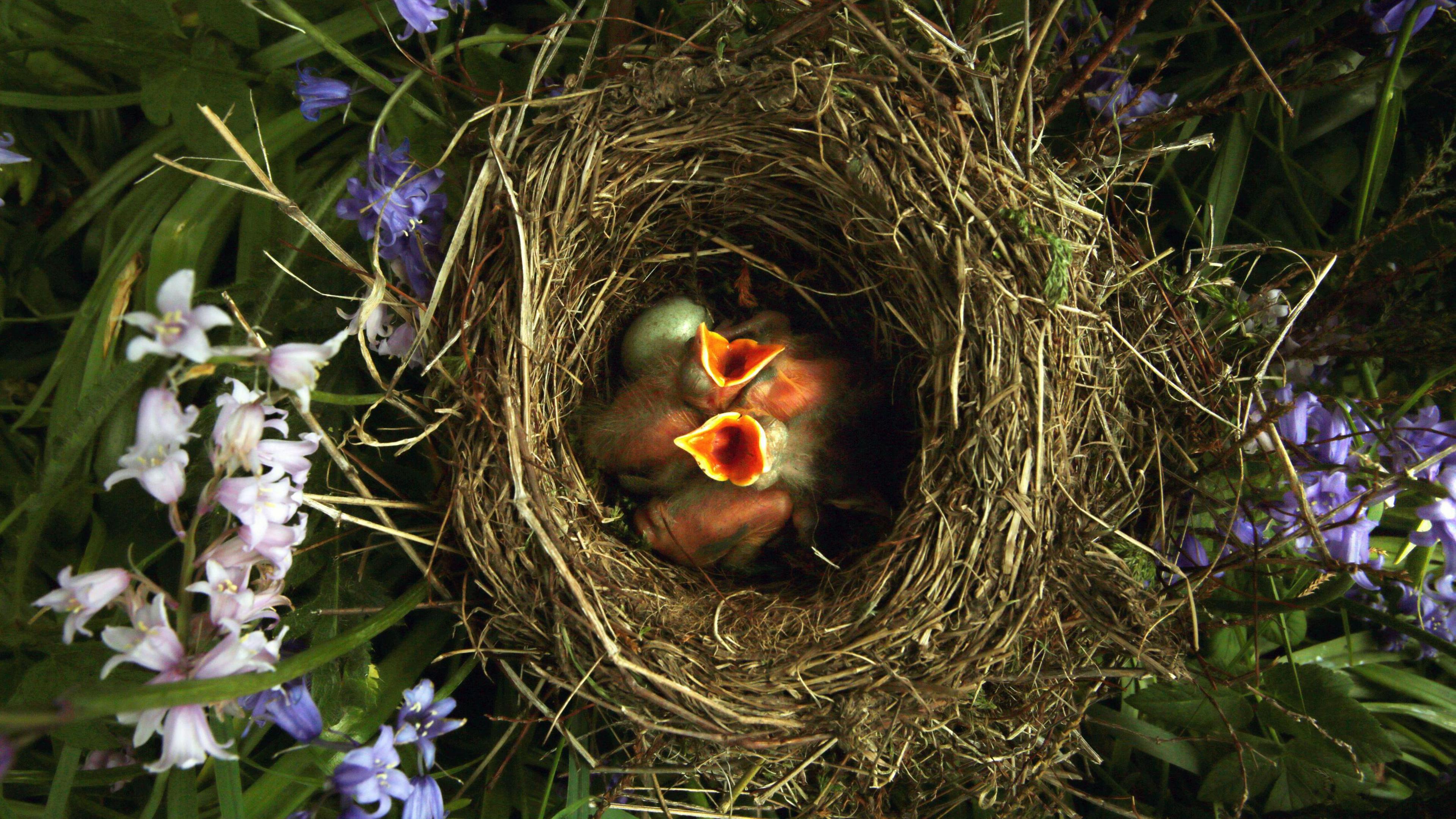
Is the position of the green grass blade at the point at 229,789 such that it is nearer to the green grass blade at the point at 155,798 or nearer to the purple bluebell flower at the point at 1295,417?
the green grass blade at the point at 155,798

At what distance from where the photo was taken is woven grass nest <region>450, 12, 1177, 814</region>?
3.46ft

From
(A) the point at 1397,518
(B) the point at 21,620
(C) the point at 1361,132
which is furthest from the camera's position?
(C) the point at 1361,132

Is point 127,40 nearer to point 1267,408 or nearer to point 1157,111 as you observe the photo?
point 1157,111

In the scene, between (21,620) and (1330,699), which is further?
(1330,699)

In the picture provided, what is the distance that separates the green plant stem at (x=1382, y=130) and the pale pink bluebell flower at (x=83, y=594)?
1.54m

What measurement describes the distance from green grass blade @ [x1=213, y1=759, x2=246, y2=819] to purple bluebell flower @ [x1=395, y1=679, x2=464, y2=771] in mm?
162

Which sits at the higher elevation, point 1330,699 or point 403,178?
point 403,178

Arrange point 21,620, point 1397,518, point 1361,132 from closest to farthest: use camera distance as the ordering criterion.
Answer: point 21,620, point 1397,518, point 1361,132

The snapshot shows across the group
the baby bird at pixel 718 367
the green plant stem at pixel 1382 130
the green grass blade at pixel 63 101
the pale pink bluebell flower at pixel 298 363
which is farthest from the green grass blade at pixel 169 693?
the green plant stem at pixel 1382 130

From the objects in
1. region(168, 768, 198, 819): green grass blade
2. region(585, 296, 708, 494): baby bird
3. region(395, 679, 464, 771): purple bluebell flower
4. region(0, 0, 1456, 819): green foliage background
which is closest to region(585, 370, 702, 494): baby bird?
region(585, 296, 708, 494): baby bird

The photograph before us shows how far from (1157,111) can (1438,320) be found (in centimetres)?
46

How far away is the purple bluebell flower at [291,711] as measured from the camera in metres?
0.94

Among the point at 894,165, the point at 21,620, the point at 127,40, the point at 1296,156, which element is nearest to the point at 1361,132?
the point at 1296,156

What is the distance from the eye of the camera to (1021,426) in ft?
3.50
